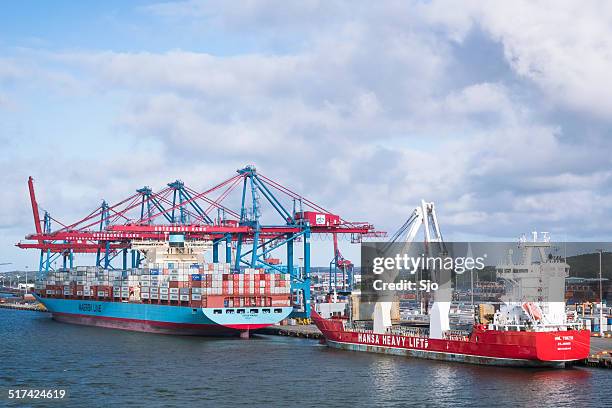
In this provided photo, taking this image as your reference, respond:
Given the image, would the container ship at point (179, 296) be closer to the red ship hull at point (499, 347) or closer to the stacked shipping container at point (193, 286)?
the stacked shipping container at point (193, 286)

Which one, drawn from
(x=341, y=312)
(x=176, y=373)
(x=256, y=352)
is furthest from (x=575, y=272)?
(x=176, y=373)

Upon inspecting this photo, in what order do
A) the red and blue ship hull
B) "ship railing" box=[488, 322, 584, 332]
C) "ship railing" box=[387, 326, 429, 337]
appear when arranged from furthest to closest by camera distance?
the red and blue ship hull, "ship railing" box=[387, 326, 429, 337], "ship railing" box=[488, 322, 584, 332]

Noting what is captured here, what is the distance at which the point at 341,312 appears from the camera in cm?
7231

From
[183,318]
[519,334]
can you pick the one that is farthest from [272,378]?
[183,318]

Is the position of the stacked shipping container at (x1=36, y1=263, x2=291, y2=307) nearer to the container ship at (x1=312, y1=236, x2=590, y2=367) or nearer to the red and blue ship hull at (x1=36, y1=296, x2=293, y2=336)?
the red and blue ship hull at (x1=36, y1=296, x2=293, y2=336)

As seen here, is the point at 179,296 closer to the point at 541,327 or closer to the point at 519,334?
the point at 519,334

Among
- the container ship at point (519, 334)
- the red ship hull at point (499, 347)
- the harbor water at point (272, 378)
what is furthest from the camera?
the container ship at point (519, 334)

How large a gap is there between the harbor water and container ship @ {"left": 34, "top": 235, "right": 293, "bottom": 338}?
28.4 feet

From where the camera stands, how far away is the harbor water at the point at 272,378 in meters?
44.0

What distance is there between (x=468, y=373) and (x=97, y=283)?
60614mm

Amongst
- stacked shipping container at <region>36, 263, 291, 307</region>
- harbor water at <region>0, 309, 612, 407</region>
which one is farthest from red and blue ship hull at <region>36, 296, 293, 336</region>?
harbor water at <region>0, 309, 612, 407</region>

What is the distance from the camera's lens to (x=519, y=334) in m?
52.8

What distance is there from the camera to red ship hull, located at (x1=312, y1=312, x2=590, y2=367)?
5203 centimetres

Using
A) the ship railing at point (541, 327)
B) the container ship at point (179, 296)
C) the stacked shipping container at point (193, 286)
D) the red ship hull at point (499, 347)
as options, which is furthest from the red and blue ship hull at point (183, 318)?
the ship railing at point (541, 327)
